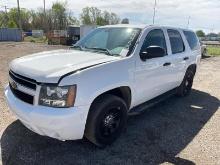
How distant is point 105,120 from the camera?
12.9 feet

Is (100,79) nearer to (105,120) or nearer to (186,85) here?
(105,120)

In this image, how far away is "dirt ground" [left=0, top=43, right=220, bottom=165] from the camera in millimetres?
3717

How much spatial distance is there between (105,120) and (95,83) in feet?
2.29

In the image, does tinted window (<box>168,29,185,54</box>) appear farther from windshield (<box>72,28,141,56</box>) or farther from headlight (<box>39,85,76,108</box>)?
headlight (<box>39,85,76,108</box>)

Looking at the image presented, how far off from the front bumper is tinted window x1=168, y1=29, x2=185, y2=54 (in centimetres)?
308

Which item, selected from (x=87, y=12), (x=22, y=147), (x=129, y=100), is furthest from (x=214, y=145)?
(x=87, y=12)

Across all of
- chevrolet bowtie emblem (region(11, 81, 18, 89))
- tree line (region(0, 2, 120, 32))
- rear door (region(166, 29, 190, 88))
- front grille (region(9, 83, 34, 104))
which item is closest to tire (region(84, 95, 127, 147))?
front grille (region(9, 83, 34, 104))

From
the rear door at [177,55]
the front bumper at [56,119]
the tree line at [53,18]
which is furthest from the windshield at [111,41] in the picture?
the tree line at [53,18]

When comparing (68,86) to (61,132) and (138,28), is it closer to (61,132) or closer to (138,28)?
(61,132)

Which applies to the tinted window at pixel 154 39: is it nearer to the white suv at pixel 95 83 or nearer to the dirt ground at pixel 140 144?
the white suv at pixel 95 83

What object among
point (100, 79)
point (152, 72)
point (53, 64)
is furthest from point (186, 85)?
point (53, 64)

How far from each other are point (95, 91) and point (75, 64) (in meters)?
0.49

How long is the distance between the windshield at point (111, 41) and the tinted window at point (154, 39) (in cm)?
22

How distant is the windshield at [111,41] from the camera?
4421mm
